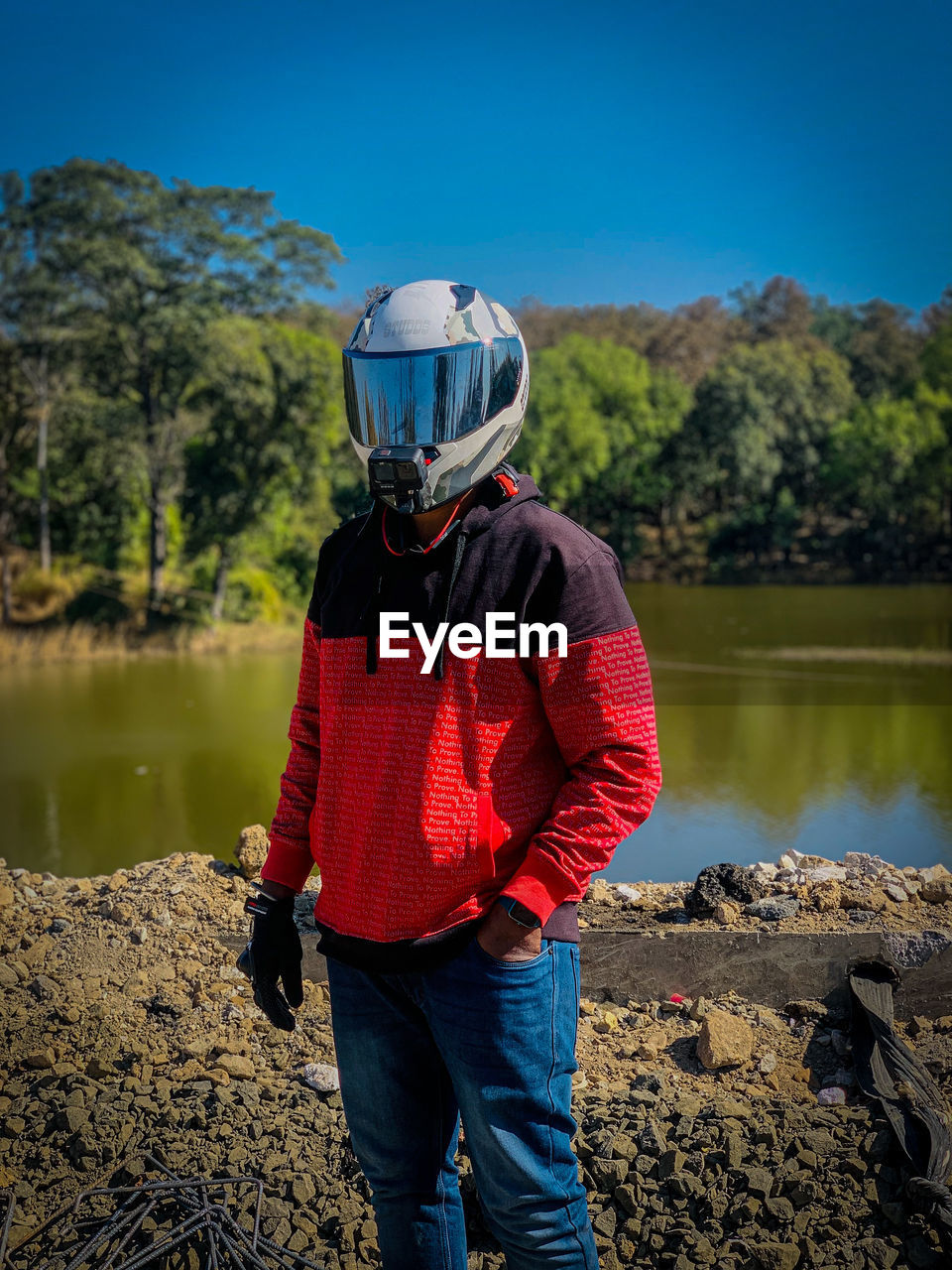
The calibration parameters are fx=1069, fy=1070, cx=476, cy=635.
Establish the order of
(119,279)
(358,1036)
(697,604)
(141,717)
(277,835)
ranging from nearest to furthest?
1. (358,1036)
2. (277,835)
3. (141,717)
4. (119,279)
5. (697,604)

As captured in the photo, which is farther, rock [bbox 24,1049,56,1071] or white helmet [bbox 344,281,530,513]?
rock [bbox 24,1049,56,1071]

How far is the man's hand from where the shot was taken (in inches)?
65.4

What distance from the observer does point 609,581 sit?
A: 1.72 metres

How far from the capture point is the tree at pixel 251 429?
64.5 feet

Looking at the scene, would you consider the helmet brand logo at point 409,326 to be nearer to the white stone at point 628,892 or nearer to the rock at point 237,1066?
the rock at point 237,1066

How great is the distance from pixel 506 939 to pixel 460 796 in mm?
232

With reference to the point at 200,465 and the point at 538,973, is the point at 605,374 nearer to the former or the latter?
the point at 200,465

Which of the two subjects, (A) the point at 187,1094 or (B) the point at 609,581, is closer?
(B) the point at 609,581

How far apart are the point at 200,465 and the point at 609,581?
2016cm

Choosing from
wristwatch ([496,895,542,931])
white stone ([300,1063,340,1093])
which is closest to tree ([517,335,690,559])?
white stone ([300,1063,340,1093])

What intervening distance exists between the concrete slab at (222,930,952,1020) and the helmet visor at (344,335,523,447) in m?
2.41

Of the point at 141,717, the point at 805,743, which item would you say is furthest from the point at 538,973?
the point at 141,717

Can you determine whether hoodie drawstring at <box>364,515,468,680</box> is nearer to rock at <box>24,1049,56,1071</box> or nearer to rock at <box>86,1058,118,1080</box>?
rock at <box>86,1058,118,1080</box>

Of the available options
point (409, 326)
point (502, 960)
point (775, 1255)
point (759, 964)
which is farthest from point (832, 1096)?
point (409, 326)
